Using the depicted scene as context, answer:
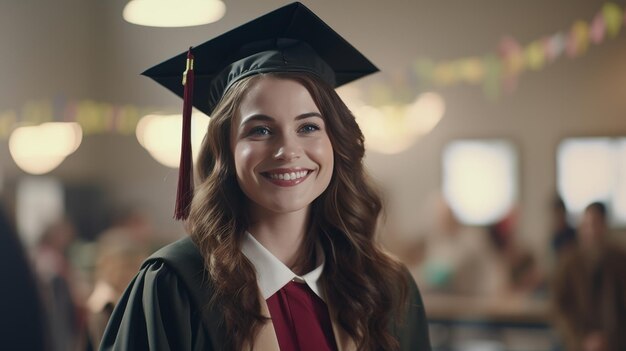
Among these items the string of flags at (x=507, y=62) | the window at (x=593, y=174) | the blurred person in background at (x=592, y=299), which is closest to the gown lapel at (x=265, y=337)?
the blurred person in background at (x=592, y=299)

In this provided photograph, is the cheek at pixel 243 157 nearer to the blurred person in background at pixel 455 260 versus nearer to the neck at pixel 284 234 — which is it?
the neck at pixel 284 234

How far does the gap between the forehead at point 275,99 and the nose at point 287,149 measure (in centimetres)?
4

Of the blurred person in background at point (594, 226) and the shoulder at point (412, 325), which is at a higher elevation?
the shoulder at point (412, 325)

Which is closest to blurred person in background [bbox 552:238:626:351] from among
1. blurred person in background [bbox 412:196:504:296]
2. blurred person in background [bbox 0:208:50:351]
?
blurred person in background [bbox 412:196:504:296]

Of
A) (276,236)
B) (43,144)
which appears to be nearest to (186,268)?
(276,236)

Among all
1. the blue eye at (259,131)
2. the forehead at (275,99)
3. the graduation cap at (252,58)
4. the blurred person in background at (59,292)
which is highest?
the graduation cap at (252,58)

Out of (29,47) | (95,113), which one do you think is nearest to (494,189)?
(95,113)

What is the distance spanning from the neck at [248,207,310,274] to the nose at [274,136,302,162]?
11 centimetres

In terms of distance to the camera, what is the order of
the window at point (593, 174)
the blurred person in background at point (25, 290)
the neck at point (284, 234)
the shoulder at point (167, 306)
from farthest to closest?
the window at point (593, 174) → the neck at point (284, 234) → the shoulder at point (167, 306) → the blurred person in background at point (25, 290)

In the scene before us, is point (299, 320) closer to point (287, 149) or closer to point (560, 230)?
point (287, 149)

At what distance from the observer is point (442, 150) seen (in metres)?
4.52

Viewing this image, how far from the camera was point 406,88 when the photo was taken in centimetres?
453

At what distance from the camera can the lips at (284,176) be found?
115 cm

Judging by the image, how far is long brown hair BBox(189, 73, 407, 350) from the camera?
3.68 ft
